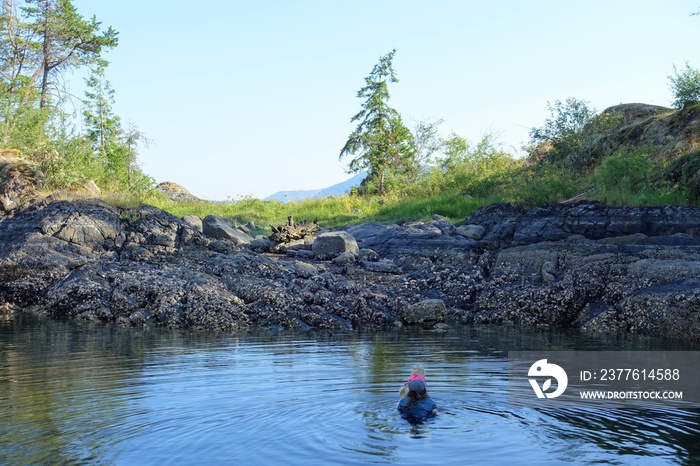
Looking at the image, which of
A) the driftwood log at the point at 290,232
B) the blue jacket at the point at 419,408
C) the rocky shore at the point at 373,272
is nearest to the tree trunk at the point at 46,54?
the rocky shore at the point at 373,272

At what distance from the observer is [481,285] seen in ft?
63.1

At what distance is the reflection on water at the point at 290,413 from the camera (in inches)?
274

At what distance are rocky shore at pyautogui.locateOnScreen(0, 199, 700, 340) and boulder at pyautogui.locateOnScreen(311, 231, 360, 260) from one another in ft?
0.15

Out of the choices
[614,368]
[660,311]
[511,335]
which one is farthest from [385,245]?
[614,368]

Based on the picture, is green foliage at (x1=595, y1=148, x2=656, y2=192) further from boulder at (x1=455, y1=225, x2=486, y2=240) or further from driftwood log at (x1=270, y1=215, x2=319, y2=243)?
driftwood log at (x1=270, y1=215, x2=319, y2=243)

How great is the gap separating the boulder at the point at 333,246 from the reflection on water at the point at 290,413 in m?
8.85

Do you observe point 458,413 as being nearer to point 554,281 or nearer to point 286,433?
point 286,433

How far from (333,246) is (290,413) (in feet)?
47.7

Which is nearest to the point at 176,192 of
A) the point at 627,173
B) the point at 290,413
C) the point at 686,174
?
the point at 627,173

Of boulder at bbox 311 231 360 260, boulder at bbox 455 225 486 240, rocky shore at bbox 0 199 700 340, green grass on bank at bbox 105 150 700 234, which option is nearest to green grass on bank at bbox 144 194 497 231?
green grass on bank at bbox 105 150 700 234

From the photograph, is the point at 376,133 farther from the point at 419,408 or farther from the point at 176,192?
the point at 419,408

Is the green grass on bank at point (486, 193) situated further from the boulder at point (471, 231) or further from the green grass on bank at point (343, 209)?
the boulder at point (471, 231)

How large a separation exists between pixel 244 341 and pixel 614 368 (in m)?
7.34

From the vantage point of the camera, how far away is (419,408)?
823 centimetres
